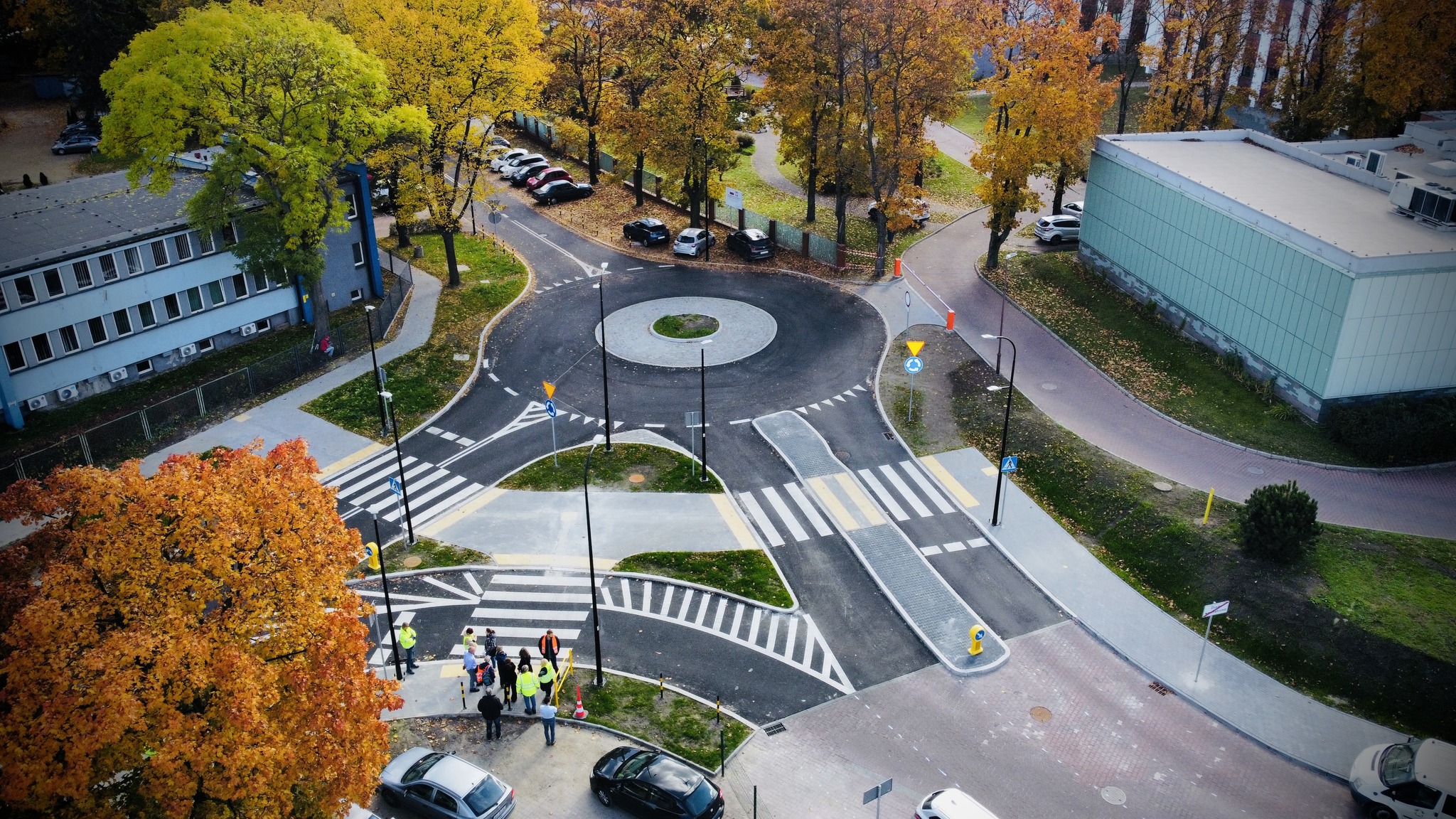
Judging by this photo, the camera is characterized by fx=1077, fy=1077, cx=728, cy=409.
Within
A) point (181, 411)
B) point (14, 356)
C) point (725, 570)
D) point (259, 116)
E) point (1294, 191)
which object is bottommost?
point (725, 570)

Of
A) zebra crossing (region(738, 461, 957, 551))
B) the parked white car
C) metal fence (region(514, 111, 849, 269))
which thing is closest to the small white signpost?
zebra crossing (region(738, 461, 957, 551))

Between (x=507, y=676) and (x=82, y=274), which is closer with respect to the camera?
(x=507, y=676)

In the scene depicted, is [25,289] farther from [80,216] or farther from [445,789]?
[445,789]

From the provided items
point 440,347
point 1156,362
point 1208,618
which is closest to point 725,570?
point 1208,618

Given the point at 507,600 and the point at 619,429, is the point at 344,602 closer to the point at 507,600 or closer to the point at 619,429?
the point at 507,600

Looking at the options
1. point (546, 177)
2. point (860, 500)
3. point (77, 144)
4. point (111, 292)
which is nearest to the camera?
point (860, 500)

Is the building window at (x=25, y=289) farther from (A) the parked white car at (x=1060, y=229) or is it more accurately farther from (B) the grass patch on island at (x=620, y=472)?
(A) the parked white car at (x=1060, y=229)

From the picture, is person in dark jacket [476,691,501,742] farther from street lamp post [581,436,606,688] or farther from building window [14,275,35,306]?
building window [14,275,35,306]
